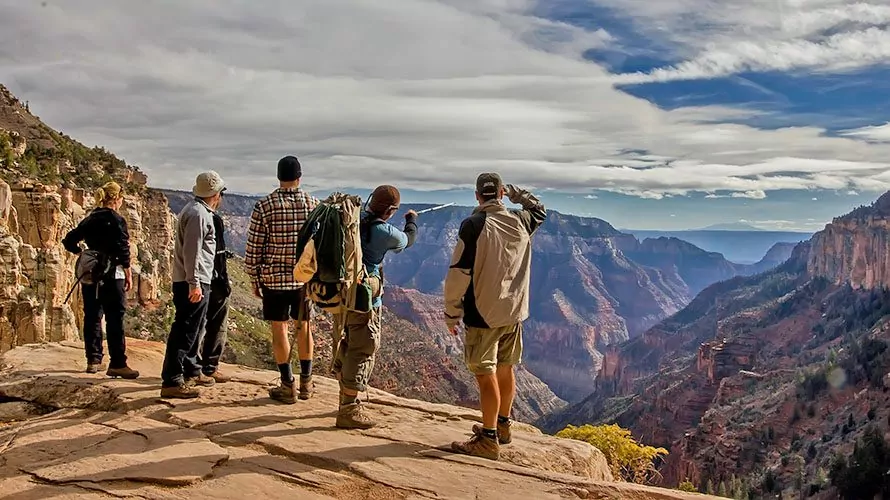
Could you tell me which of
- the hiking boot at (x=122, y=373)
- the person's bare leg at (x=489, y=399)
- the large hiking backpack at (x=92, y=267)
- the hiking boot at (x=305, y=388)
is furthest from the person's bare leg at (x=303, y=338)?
the large hiking backpack at (x=92, y=267)

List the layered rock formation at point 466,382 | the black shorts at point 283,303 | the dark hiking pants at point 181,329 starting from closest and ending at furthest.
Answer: the dark hiking pants at point 181,329 → the black shorts at point 283,303 → the layered rock formation at point 466,382

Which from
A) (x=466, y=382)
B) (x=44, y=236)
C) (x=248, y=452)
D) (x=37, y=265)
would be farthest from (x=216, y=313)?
(x=466, y=382)

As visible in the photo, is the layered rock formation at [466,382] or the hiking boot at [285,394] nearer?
the hiking boot at [285,394]

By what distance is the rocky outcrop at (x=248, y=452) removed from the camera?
5336 millimetres

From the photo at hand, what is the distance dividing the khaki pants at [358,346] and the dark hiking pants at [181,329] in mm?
1804

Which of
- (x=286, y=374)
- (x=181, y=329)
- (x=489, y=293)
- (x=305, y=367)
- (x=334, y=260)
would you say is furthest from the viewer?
(x=305, y=367)

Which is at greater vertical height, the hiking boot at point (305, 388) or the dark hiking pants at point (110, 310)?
the dark hiking pants at point (110, 310)

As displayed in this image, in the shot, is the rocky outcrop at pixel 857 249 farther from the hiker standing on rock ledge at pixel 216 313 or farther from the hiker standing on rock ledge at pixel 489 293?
the hiker standing on rock ledge at pixel 216 313

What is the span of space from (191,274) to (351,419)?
2.33 meters

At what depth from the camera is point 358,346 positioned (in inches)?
273

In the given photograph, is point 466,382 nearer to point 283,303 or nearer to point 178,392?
point 178,392

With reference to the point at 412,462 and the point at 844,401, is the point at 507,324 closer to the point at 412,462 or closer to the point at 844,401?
the point at 412,462

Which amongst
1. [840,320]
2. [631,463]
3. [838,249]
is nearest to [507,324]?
[631,463]

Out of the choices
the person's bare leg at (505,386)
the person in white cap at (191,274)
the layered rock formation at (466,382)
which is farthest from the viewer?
the layered rock formation at (466,382)
